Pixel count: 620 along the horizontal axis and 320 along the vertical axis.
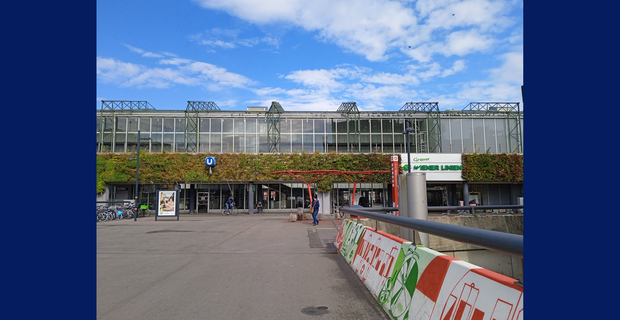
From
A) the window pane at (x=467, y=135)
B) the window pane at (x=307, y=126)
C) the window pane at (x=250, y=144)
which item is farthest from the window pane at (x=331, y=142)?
the window pane at (x=467, y=135)

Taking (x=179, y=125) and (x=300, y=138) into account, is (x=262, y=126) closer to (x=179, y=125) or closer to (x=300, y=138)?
(x=300, y=138)

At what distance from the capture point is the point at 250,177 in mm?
33656

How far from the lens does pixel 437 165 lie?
3425 cm

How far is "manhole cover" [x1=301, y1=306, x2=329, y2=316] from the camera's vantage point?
Answer: 16.3 feet

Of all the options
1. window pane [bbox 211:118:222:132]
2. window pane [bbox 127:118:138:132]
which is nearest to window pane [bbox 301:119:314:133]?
window pane [bbox 211:118:222:132]

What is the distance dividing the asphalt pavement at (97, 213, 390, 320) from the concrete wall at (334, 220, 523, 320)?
15.2 inches

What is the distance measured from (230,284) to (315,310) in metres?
2.14

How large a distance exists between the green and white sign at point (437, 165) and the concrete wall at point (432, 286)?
94.4ft

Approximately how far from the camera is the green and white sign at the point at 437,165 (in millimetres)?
34062

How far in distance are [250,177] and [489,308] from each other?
104 ft

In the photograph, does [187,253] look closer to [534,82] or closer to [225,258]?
[225,258]

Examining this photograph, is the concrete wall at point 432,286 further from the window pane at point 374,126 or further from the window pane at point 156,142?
the window pane at point 156,142

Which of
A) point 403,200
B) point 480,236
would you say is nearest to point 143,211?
point 403,200

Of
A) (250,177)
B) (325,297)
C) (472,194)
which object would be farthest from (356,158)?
(325,297)
